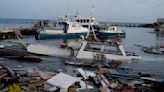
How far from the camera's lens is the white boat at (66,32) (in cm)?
5728

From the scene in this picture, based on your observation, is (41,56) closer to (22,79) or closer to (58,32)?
(22,79)

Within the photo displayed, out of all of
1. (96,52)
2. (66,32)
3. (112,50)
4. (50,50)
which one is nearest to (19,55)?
(50,50)

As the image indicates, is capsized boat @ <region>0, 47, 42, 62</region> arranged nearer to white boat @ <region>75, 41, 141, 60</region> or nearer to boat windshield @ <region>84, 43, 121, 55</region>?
white boat @ <region>75, 41, 141, 60</region>

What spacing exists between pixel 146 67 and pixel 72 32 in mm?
32485

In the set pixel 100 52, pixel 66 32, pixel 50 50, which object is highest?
pixel 100 52

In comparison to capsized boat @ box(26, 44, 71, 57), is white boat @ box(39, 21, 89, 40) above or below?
below

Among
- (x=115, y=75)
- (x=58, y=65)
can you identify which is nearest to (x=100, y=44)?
(x=58, y=65)

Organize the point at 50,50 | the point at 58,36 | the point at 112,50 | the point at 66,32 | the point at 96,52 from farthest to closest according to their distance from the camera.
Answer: the point at 66,32 < the point at 58,36 < the point at 50,50 < the point at 112,50 < the point at 96,52

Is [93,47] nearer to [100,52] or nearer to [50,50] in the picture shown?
[100,52]

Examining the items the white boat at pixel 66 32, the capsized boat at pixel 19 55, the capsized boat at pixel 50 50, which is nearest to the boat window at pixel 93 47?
the capsized boat at pixel 50 50

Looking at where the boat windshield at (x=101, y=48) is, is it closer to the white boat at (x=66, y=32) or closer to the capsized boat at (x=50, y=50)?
the capsized boat at (x=50, y=50)

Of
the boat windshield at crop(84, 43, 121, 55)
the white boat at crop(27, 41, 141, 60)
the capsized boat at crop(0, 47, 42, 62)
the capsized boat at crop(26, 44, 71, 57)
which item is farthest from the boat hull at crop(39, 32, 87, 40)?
the boat windshield at crop(84, 43, 121, 55)

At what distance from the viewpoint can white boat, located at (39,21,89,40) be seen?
188ft

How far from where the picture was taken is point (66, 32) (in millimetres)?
57625
